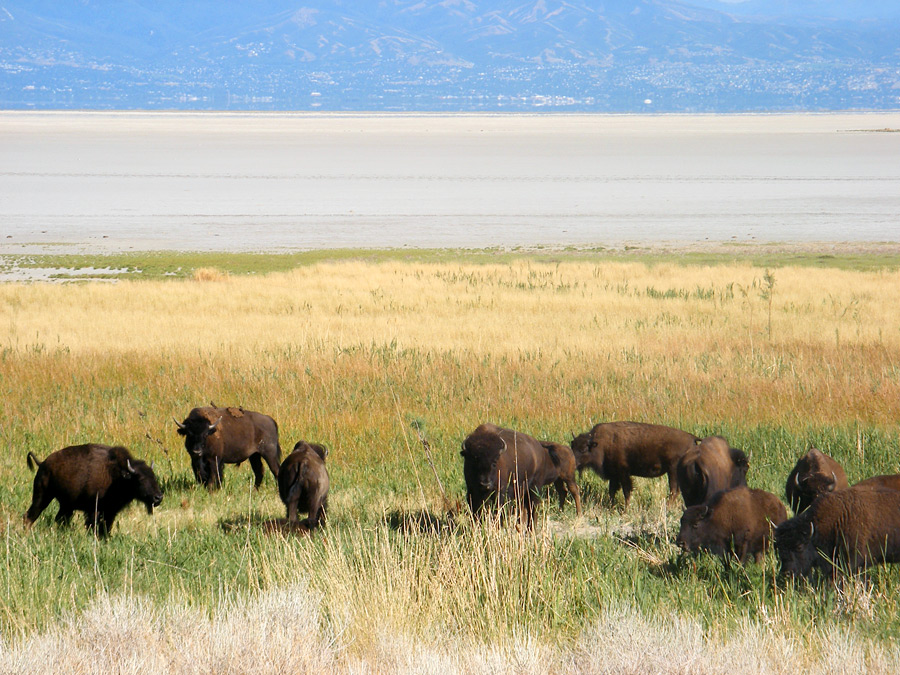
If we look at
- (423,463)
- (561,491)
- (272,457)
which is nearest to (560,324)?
(423,463)

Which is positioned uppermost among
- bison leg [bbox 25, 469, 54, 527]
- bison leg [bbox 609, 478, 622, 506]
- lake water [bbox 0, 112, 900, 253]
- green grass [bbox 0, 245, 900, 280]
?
lake water [bbox 0, 112, 900, 253]

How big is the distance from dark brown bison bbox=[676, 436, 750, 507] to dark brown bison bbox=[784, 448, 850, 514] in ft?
1.36

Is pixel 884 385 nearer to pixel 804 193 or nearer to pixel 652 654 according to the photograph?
pixel 652 654

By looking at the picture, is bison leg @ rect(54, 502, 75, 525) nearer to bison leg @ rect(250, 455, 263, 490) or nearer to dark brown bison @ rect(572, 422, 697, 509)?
bison leg @ rect(250, 455, 263, 490)

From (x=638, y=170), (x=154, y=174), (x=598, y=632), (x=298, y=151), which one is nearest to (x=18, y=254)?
(x=598, y=632)

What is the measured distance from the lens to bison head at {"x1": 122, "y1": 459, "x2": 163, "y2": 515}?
23.1 ft

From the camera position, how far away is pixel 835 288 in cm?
2473

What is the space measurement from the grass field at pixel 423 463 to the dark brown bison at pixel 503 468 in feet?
1.08

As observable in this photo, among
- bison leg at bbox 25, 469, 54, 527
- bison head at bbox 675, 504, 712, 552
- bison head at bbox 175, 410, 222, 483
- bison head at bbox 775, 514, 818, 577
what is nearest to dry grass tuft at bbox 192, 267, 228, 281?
bison head at bbox 175, 410, 222, 483

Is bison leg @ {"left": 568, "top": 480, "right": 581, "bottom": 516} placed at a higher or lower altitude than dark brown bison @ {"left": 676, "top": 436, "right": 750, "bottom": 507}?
lower

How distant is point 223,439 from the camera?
8516 millimetres

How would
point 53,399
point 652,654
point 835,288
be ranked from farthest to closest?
point 835,288 < point 53,399 < point 652,654

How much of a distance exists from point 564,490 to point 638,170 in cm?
7988

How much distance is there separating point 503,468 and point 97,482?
291cm
